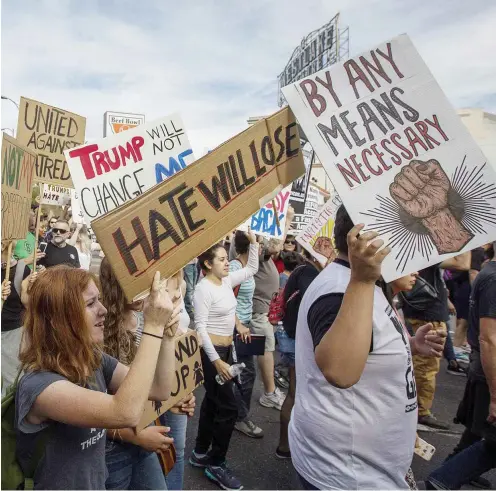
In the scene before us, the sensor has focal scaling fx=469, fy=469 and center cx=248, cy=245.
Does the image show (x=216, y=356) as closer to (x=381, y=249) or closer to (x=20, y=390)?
(x=20, y=390)

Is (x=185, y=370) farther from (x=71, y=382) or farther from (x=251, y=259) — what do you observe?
(x=251, y=259)

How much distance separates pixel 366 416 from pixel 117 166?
8.33 ft

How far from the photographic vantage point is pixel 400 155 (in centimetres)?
170

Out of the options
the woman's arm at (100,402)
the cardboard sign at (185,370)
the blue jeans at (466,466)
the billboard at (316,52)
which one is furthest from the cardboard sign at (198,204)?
the billboard at (316,52)

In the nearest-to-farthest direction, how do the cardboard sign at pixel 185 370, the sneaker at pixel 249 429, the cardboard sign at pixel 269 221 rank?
the cardboard sign at pixel 185 370 → the sneaker at pixel 249 429 → the cardboard sign at pixel 269 221

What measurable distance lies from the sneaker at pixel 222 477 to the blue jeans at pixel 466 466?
127 centimetres

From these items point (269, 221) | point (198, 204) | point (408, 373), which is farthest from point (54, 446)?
point (269, 221)

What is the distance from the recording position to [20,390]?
59.1 inches

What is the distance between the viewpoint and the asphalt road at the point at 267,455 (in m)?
3.38

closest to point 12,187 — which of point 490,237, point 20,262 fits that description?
point 20,262

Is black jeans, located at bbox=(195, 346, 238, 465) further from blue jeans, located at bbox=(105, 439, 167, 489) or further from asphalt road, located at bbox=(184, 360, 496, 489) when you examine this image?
blue jeans, located at bbox=(105, 439, 167, 489)

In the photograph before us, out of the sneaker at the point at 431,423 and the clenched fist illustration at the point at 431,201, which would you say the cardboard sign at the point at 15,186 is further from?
the sneaker at the point at 431,423

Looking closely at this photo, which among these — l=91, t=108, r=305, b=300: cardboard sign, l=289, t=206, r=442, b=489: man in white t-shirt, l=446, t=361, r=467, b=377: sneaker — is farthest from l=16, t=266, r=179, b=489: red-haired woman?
l=446, t=361, r=467, b=377: sneaker

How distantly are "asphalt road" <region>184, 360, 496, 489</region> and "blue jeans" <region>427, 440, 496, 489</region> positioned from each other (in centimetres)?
60
